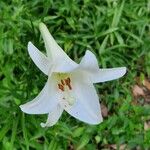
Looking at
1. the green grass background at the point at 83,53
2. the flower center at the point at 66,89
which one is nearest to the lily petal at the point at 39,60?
the flower center at the point at 66,89

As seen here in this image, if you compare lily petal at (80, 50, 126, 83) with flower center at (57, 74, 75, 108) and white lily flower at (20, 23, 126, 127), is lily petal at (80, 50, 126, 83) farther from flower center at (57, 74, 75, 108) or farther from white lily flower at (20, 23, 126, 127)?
flower center at (57, 74, 75, 108)

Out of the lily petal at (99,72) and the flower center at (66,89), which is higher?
the lily petal at (99,72)

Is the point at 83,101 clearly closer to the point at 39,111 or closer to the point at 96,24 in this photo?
the point at 39,111

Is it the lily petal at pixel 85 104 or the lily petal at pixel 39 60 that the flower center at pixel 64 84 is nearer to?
the lily petal at pixel 85 104

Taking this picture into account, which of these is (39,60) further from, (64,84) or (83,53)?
(83,53)

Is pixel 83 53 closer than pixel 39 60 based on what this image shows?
No

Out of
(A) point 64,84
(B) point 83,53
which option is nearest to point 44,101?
(A) point 64,84

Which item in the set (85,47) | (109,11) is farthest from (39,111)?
(109,11)
